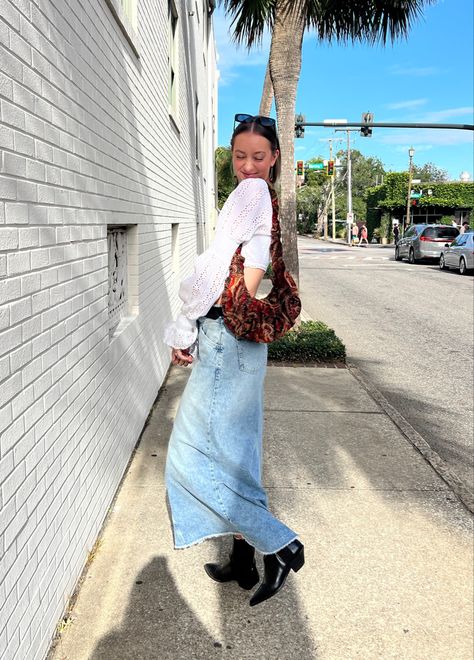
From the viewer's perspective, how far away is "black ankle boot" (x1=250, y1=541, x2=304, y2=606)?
259 cm

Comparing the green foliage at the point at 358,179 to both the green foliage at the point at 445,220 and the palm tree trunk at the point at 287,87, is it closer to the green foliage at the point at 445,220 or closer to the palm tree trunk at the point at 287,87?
the green foliage at the point at 445,220

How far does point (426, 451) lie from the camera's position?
15.6 ft

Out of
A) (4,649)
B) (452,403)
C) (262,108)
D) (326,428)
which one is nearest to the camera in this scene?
(4,649)

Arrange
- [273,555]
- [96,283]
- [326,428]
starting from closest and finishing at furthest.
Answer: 1. [273,555]
2. [96,283]
3. [326,428]

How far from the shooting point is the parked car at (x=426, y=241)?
87.2ft

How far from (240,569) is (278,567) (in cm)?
37

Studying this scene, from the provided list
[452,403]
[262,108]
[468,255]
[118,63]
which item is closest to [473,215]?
[468,255]

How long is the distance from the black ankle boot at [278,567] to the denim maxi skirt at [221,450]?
52 mm

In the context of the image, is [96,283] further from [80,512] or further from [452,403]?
[452,403]

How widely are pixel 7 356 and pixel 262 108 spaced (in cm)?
1257

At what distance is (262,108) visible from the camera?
13.5 metres

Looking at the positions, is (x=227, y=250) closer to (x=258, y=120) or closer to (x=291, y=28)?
(x=258, y=120)

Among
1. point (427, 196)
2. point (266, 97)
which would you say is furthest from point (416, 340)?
point (427, 196)

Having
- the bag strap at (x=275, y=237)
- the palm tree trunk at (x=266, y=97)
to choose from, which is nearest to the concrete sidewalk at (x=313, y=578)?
the bag strap at (x=275, y=237)
